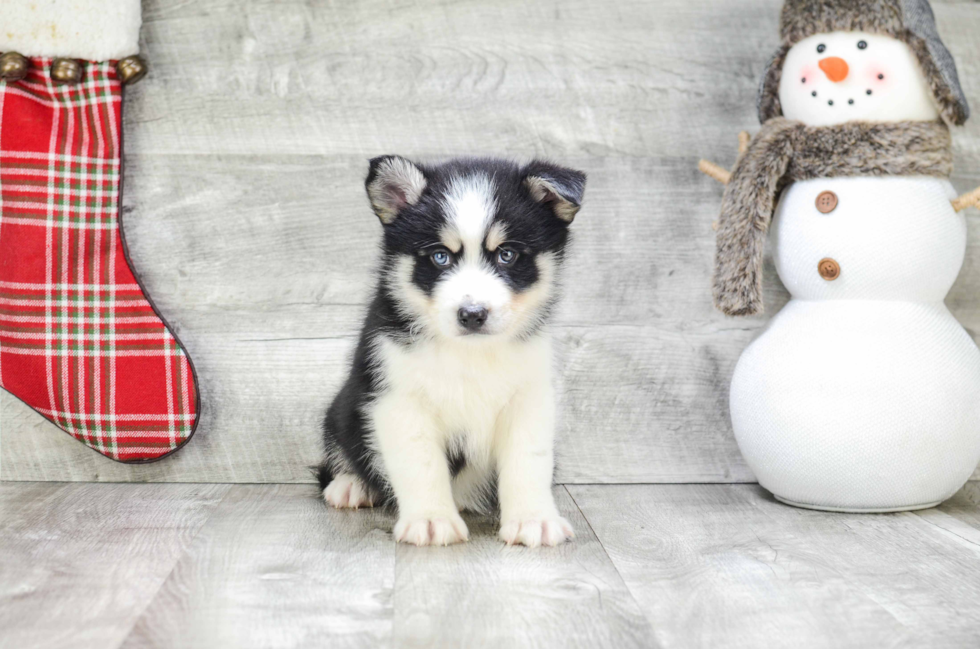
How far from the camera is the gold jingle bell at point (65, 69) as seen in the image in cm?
224

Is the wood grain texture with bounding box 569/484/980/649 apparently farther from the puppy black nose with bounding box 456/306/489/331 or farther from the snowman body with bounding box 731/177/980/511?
the puppy black nose with bounding box 456/306/489/331

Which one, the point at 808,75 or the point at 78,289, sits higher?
the point at 808,75

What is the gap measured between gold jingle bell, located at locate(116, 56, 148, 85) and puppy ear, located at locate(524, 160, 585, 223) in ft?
3.84

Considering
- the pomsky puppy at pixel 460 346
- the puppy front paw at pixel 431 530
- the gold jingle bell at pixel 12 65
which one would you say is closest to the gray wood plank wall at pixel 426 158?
the gold jingle bell at pixel 12 65

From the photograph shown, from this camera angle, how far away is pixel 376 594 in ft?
4.87

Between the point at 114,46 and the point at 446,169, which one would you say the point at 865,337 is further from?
the point at 114,46

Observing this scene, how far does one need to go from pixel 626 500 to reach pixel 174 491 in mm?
1189

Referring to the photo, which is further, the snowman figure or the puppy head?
the snowman figure

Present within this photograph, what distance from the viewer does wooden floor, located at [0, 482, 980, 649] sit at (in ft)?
4.36

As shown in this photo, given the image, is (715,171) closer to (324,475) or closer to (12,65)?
(324,475)

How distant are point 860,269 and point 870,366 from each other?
0.77 ft

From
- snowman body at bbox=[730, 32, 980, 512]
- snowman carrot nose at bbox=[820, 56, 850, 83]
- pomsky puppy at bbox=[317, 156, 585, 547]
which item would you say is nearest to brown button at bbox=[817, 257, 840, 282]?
snowman body at bbox=[730, 32, 980, 512]

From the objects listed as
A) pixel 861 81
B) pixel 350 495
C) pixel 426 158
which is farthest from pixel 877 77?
pixel 350 495

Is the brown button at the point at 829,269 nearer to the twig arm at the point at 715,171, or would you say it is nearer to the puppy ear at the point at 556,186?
the twig arm at the point at 715,171
